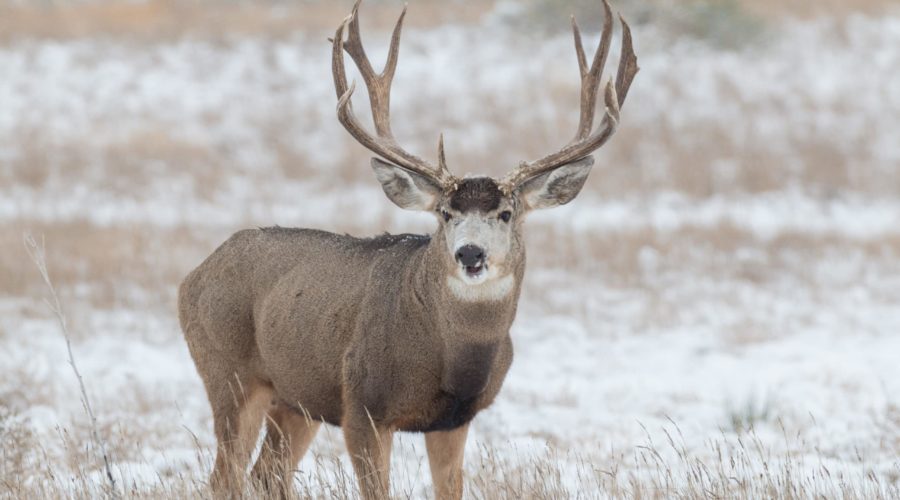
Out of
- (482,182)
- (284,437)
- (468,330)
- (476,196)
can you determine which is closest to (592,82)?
(482,182)

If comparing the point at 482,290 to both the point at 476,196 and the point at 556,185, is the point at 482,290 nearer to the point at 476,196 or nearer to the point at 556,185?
the point at 476,196

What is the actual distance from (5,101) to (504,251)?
803 inches

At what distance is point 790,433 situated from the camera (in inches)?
307

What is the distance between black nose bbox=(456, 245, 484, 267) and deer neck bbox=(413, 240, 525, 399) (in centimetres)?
26

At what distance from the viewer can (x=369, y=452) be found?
5.39m

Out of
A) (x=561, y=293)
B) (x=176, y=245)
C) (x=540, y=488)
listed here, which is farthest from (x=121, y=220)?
(x=540, y=488)

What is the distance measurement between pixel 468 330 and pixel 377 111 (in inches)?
59.9

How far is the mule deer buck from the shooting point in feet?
17.9

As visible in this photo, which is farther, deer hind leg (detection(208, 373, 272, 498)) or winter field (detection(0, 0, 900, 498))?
winter field (detection(0, 0, 900, 498))

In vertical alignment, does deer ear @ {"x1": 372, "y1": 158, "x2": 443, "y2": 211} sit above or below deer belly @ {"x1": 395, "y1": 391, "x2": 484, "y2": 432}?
above

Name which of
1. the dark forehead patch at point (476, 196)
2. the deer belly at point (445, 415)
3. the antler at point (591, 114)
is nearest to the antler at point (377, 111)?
the dark forehead patch at point (476, 196)

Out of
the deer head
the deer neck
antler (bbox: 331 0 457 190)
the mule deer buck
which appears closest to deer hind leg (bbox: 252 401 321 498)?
the mule deer buck

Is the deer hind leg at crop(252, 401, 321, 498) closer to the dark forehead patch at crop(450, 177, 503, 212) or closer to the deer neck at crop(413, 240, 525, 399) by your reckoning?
the deer neck at crop(413, 240, 525, 399)

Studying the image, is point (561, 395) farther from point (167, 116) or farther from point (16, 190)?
point (167, 116)
